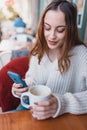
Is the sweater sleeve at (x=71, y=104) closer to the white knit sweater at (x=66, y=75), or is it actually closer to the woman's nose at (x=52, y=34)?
the white knit sweater at (x=66, y=75)

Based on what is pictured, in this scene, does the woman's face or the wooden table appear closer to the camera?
the wooden table

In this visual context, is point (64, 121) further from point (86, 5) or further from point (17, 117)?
point (86, 5)

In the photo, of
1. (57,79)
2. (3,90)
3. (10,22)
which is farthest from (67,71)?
(10,22)

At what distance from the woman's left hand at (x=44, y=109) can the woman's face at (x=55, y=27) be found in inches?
9.2

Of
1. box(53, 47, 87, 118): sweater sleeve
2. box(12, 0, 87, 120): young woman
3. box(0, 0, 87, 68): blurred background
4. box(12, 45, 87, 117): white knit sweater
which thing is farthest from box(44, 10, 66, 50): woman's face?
box(0, 0, 87, 68): blurred background

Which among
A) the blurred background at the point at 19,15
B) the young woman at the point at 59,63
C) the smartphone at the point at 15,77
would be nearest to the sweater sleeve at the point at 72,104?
the young woman at the point at 59,63

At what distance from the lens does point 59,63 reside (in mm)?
750

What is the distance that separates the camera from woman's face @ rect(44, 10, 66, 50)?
0.65m

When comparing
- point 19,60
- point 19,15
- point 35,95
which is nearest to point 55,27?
point 35,95

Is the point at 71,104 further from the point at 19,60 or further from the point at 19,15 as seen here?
the point at 19,15

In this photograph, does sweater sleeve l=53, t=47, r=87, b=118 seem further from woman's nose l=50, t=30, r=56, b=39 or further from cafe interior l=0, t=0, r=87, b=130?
woman's nose l=50, t=30, r=56, b=39

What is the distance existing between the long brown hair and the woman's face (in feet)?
0.06

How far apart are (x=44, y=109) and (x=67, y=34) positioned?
1.01 ft

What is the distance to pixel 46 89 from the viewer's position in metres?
0.61
